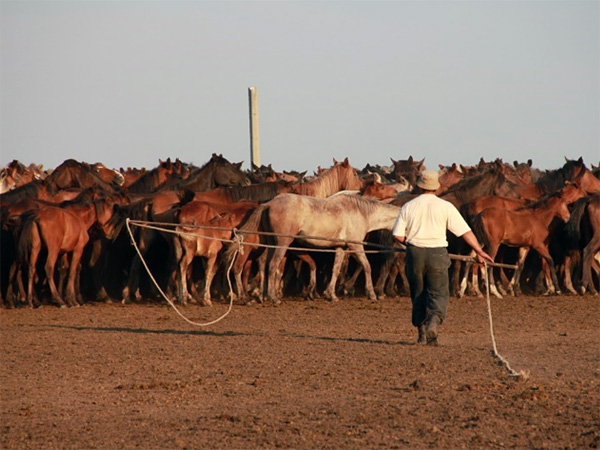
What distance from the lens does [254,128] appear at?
34.3 metres

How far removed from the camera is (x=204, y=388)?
992 cm

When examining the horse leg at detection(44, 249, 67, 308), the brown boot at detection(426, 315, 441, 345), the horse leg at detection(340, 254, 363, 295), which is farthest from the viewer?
the horse leg at detection(340, 254, 363, 295)

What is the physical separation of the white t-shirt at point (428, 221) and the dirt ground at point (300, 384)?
1.27 meters

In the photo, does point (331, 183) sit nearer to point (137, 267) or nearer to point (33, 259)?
point (137, 267)

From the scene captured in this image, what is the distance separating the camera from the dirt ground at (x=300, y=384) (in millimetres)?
7773

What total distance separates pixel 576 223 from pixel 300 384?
1196 centimetres

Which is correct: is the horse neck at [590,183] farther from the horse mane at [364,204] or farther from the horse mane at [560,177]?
the horse mane at [364,204]

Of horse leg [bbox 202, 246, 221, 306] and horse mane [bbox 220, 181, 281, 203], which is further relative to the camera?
horse mane [bbox 220, 181, 281, 203]

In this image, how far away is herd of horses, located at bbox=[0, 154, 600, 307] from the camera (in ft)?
63.0

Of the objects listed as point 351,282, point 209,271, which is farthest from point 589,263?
point 209,271

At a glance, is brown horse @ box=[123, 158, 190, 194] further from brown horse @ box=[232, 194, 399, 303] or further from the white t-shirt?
the white t-shirt

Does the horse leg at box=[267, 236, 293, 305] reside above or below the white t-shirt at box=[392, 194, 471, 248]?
below

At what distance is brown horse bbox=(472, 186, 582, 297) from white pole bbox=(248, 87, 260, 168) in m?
14.3

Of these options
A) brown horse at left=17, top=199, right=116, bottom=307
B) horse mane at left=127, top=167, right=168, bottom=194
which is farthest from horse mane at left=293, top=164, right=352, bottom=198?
brown horse at left=17, top=199, right=116, bottom=307
